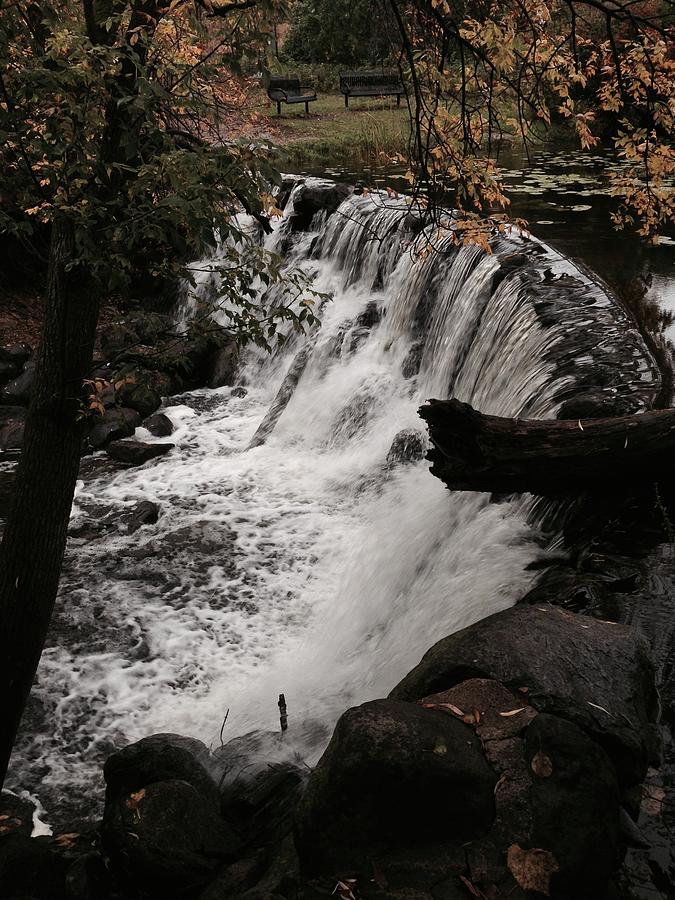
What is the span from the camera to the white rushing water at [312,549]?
5902 millimetres

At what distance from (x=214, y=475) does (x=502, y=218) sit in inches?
249

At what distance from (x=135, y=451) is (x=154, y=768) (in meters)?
6.52

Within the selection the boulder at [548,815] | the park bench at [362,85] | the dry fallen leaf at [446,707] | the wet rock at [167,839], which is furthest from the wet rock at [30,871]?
the park bench at [362,85]

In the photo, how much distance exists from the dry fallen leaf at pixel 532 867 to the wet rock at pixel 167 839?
161 centimetres

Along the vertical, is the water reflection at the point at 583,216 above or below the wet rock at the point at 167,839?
above

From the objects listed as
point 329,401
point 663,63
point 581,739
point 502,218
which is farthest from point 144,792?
point 329,401

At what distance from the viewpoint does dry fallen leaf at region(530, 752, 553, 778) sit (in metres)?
3.13

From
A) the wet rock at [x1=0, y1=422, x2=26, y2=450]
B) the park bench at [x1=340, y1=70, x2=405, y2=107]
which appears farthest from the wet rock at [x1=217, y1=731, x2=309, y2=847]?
the park bench at [x1=340, y1=70, x2=405, y2=107]

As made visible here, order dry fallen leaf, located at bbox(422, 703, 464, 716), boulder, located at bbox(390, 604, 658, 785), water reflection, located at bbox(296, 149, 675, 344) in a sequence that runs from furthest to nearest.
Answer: water reflection, located at bbox(296, 149, 675, 344) < dry fallen leaf, located at bbox(422, 703, 464, 716) < boulder, located at bbox(390, 604, 658, 785)

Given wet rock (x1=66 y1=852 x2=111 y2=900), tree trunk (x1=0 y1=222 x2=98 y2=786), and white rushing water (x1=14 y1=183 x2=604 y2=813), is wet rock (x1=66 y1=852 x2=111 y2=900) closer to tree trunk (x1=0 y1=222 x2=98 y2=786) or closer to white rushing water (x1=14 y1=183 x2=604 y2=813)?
tree trunk (x1=0 y1=222 x2=98 y2=786)

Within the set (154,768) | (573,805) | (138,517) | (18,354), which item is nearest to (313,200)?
(18,354)

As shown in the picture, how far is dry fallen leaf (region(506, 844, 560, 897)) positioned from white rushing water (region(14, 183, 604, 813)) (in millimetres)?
2318

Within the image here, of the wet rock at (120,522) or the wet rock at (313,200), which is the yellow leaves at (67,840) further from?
the wet rock at (313,200)

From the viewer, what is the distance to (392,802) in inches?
123
